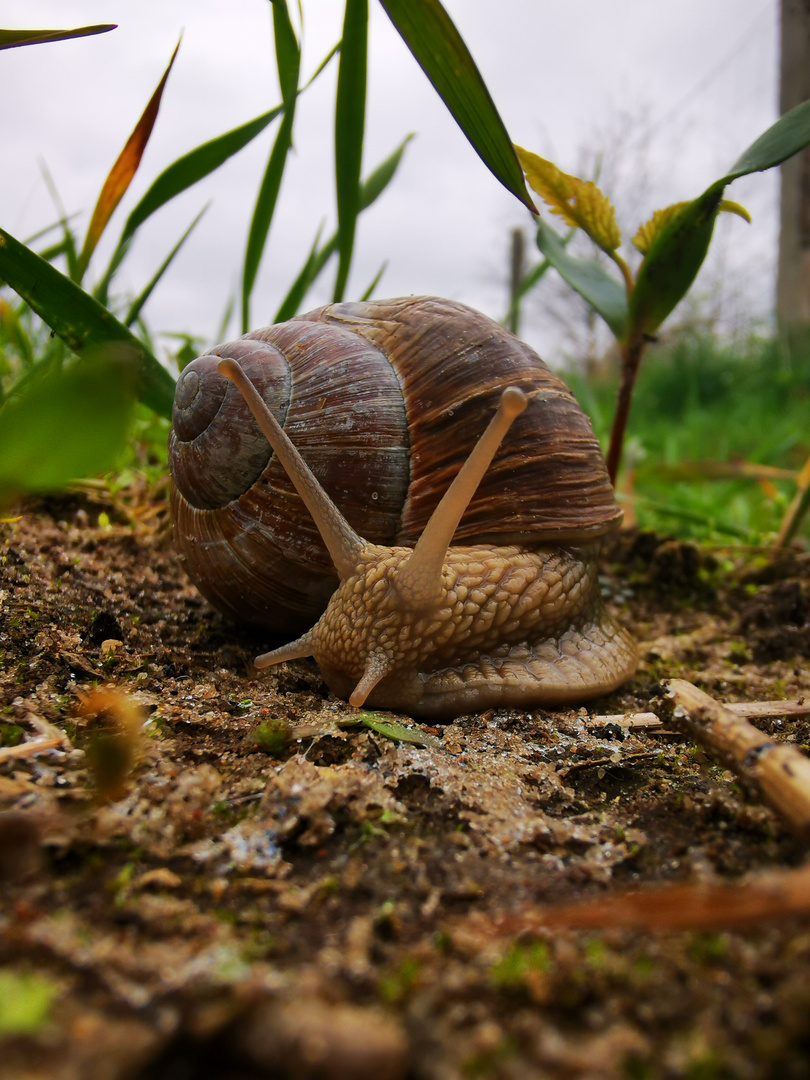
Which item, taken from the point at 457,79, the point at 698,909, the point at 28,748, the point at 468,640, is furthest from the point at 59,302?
the point at 698,909

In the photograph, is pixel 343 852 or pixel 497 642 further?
pixel 497 642

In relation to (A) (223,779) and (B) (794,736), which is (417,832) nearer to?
(A) (223,779)

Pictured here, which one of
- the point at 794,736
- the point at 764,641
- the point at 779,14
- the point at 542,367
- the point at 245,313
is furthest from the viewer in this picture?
Answer: the point at 779,14

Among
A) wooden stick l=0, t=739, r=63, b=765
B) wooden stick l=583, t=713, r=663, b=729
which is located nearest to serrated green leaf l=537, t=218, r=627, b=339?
wooden stick l=583, t=713, r=663, b=729

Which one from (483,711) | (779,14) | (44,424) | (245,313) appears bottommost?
(483,711)

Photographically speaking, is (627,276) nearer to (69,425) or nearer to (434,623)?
(434,623)

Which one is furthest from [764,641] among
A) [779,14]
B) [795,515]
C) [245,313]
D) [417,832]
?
[779,14]

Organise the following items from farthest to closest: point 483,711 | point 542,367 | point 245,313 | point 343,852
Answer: point 245,313 < point 542,367 < point 483,711 < point 343,852
